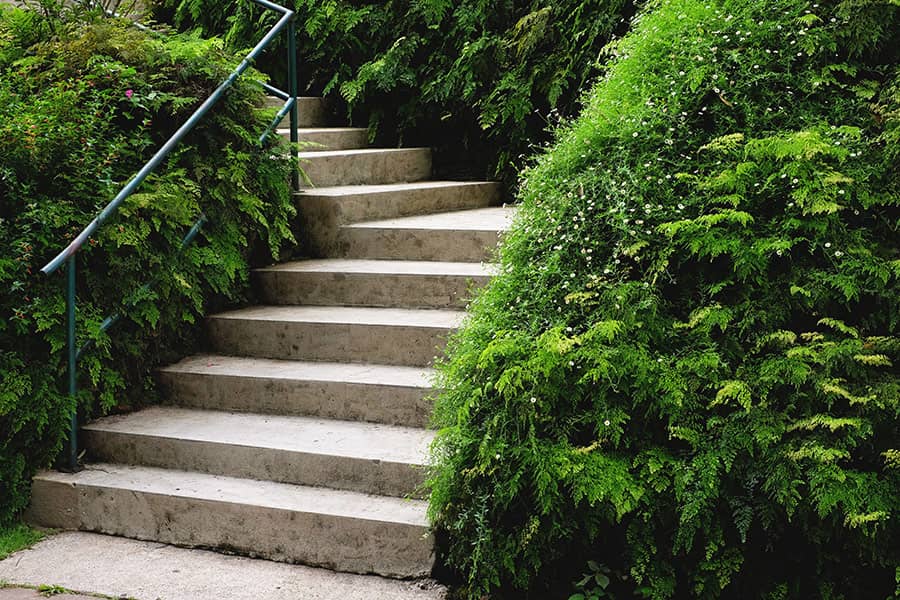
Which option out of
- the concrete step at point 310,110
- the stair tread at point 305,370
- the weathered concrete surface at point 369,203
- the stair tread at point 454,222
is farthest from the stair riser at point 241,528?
the concrete step at point 310,110

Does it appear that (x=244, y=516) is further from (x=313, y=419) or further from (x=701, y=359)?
(x=701, y=359)

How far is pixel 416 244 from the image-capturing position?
652 centimetres

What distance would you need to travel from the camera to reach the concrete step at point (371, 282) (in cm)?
592

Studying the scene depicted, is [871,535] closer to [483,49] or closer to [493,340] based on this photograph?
[493,340]

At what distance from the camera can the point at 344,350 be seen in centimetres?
576

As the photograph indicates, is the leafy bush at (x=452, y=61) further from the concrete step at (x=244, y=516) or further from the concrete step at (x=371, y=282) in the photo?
the concrete step at (x=244, y=516)

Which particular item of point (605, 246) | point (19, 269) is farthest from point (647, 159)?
point (19, 269)

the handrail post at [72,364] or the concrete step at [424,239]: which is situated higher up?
the concrete step at [424,239]

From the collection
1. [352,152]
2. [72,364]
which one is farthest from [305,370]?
[352,152]

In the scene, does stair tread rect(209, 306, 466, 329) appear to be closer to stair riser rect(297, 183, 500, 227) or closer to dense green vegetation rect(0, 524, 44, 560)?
stair riser rect(297, 183, 500, 227)

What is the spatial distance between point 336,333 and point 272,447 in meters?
1.00

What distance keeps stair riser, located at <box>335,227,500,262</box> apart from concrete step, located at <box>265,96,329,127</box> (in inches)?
97.1

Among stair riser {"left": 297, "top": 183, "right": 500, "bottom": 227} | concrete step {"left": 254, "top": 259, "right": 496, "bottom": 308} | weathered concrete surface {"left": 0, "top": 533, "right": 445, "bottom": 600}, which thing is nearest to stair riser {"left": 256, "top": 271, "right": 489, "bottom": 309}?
concrete step {"left": 254, "top": 259, "right": 496, "bottom": 308}

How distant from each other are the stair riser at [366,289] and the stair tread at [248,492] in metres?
1.51
